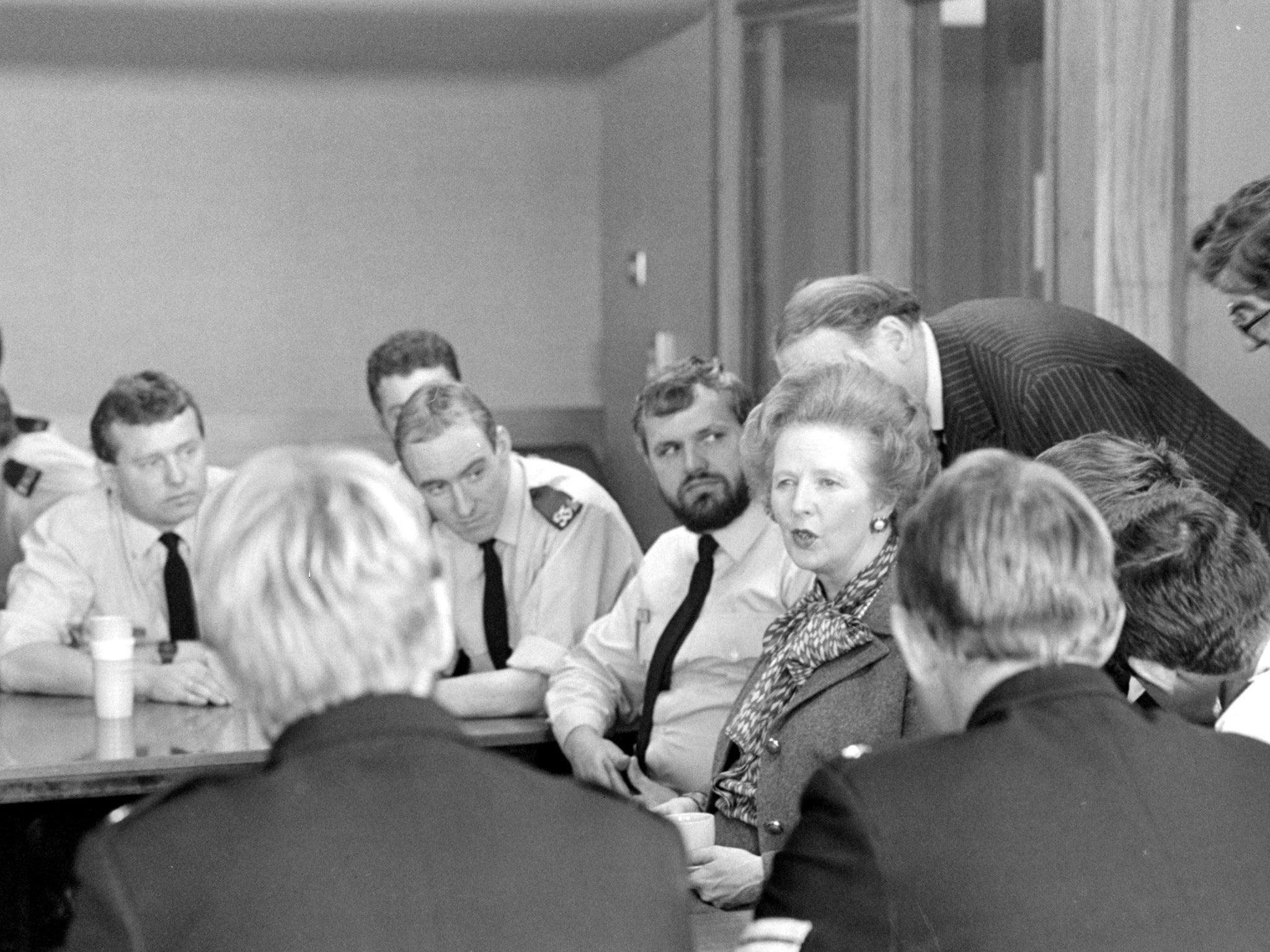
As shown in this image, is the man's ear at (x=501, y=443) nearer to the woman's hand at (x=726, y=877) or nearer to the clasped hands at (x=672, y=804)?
the clasped hands at (x=672, y=804)

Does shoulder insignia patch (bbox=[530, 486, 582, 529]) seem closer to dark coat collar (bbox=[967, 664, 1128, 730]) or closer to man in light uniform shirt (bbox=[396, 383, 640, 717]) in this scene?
man in light uniform shirt (bbox=[396, 383, 640, 717])

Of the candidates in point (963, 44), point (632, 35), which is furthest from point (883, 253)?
point (632, 35)

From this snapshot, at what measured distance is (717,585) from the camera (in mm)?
3646

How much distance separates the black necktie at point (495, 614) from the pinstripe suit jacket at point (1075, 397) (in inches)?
48.0

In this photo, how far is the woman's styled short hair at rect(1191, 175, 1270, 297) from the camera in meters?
2.68

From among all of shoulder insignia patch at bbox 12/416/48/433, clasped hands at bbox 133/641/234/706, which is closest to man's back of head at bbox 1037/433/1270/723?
clasped hands at bbox 133/641/234/706

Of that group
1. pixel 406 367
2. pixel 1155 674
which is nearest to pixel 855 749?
pixel 1155 674

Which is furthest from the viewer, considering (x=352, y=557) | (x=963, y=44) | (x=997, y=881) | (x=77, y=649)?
(x=963, y=44)

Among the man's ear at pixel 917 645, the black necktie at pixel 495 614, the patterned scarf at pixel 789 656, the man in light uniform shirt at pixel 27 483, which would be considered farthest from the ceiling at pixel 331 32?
the man's ear at pixel 917 645

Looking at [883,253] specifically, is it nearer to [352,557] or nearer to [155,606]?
[155,606]

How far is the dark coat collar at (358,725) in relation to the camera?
1396 millimetres

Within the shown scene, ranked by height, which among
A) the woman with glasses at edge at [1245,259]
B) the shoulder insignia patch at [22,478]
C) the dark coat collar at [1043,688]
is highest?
the woman with glasses at edge at [1245,259]

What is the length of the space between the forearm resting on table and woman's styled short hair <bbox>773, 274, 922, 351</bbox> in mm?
997

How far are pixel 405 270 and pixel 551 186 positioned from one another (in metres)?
0.72
